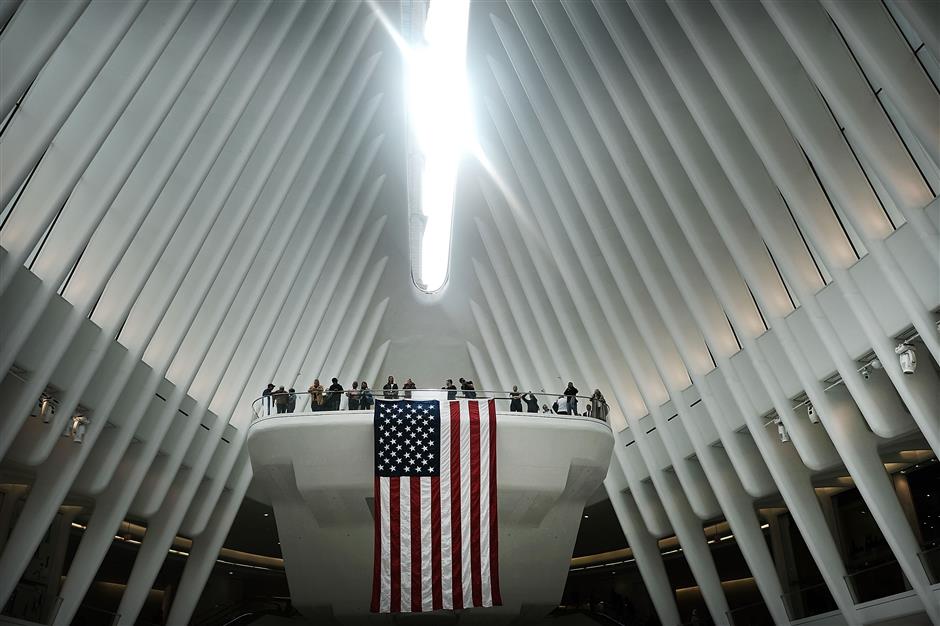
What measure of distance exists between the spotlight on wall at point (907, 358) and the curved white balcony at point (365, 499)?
25.6 ft

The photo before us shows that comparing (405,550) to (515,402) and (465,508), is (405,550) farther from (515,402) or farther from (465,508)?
(515,402)

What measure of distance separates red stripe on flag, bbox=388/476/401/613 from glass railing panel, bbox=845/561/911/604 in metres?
8.55

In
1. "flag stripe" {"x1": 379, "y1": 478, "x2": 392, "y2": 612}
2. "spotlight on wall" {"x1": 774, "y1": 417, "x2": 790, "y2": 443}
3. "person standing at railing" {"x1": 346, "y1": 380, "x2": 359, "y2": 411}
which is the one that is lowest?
"flag stripe" {"x1": 379, "y1": 478, "x2": 392, "y2": 612}

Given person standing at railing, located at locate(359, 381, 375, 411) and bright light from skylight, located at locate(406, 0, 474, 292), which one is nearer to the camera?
bright light from skylight, located at locate(406, 0, 474, 292)

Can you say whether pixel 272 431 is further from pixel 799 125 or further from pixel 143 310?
pixel 799 125

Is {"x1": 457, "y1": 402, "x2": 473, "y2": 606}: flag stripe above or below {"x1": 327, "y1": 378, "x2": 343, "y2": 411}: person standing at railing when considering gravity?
below

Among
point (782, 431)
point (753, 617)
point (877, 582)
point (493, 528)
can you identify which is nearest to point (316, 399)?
point (493, 528)

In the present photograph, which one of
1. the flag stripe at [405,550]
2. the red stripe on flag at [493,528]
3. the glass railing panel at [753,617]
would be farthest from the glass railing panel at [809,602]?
the flag stripe at [405,550]

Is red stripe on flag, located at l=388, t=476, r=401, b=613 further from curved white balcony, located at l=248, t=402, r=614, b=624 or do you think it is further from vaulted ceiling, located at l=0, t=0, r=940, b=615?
vaulted ceiling, located at l=0, t=0, r=940, b=615

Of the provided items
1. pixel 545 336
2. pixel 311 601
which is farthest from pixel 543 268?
pixel 311 601

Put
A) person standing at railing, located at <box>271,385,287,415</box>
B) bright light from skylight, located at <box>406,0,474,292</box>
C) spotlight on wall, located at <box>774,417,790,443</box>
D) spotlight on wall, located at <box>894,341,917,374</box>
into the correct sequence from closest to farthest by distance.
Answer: spotlight on wall, located at <box>894,341,917,374</box> < spotlight on wall, located at <box>774,417,790,443</box> < bright light from skylight, located at <box>406,0,474,292</box> < person standing at railing, located at <box>271,385,287,415</box>

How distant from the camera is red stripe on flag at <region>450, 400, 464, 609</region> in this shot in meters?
15.2

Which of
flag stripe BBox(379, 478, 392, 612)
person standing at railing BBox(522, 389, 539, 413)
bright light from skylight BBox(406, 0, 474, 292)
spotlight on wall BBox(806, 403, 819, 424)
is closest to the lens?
flag stripe BBox(379, 478, 392, 612)

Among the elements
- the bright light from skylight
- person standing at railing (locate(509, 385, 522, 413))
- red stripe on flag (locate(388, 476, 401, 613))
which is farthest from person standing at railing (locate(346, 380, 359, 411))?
the bright light from skylight
